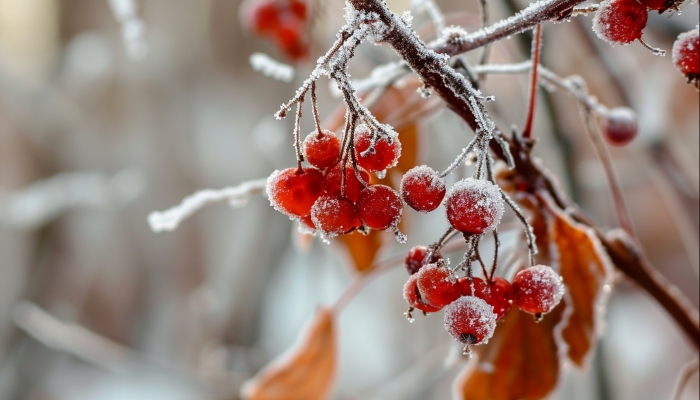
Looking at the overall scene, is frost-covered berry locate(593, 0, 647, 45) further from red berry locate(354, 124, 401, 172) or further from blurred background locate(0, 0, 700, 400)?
blurred background locate(0, 0, 700, 400)

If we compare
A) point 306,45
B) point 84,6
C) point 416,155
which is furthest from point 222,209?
point 416,155

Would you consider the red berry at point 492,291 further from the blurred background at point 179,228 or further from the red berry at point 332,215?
the blurred background at point 179,228

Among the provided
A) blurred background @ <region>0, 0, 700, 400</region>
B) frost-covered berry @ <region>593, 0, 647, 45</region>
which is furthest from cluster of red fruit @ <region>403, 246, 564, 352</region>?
blurred background @ <region>0, 0, 700, 400</region>

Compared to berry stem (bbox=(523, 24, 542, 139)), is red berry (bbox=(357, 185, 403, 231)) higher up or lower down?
lower down

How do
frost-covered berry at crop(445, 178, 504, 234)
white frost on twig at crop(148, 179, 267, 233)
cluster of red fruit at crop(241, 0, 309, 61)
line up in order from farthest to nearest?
1. cluster of red fruit at crop(241, 0, 309, 61)
2. white frost on twig at crop(148, 179, 267, 233)
3. frost-covered berry at crop(445, 178, 504, 234)

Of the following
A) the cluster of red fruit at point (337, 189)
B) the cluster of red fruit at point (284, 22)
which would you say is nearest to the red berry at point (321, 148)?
the cluster of red fruit at point (337, 189)

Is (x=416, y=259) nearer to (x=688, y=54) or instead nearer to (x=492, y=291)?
(x=492, y=291)

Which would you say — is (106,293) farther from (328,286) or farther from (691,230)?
(691,230)
